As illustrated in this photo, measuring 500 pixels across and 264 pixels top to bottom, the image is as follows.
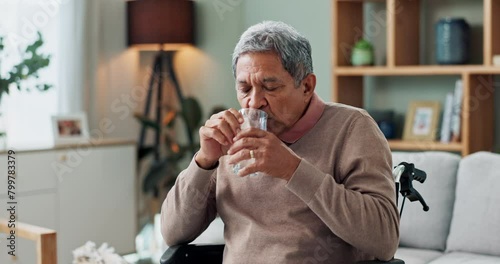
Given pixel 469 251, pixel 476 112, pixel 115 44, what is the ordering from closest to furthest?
pixel 469 251
pixel 476 112
pixel 115 44

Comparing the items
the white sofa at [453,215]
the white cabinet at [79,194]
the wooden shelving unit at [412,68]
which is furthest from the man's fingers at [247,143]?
the white cabinet at [79,194]

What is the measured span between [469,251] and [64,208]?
7.28 ft

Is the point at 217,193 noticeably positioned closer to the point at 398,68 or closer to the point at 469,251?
the point at 469,251

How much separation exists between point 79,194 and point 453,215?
2.15 metres

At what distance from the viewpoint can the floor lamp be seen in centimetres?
478

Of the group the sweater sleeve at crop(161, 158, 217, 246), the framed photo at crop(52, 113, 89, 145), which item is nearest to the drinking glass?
the sweater sleeve at crop(161, 158, 217, 246)

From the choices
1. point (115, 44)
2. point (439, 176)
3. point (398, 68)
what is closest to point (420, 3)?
point (398, 68)

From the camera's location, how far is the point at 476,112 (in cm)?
390

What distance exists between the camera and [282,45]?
202 cm

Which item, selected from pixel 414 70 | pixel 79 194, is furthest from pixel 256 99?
pixel 79 194

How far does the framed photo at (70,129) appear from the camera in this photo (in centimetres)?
436

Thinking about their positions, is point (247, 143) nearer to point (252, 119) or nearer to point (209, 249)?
point (252, 119)

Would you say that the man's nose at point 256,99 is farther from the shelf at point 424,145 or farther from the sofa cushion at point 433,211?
the shelf at point 424,145

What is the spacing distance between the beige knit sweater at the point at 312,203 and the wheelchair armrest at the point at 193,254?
0.03 m
